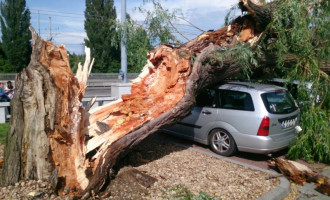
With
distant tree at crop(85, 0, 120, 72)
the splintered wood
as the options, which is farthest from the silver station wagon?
distant tree at crop(85, 0, 120, 72)

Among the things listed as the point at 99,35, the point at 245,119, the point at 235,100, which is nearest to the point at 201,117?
the point at 235,100

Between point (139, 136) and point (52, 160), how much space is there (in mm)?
1355

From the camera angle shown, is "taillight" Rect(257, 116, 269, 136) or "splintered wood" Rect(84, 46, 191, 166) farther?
"taillight" Rect(257, 116, 269, 136)

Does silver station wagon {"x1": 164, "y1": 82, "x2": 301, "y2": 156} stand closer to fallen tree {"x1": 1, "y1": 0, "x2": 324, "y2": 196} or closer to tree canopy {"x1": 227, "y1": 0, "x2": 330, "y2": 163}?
tree canopy {"x1": 227, "y1": 0, "x2": 330, "y2": 163}

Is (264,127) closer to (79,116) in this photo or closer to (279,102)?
(279,102)

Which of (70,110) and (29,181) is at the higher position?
(70,110)

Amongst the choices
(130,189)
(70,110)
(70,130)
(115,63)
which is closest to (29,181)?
(70,130)

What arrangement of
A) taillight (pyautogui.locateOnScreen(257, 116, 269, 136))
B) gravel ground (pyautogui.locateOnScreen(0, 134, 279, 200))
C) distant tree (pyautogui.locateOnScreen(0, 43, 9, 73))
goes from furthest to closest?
1. distant tree (pyautogui.locateOnScreen(0, 43, 9, 73))
2. taillight (pyautogui.locateOnScreen(257, 116, 269, 136))
3. gravel ground (pyautogui.locateOnScreen(0, 134, 279, 200))

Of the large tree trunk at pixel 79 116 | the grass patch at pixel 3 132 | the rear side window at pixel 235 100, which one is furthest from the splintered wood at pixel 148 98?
Result: the grass patch at pixel 3 132

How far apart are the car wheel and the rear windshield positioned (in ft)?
3.49

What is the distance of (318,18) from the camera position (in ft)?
19.1

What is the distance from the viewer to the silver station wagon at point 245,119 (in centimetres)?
531

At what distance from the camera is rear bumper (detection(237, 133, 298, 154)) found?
5.28m

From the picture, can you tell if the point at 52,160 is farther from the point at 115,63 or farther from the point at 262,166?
the point at 115,63
